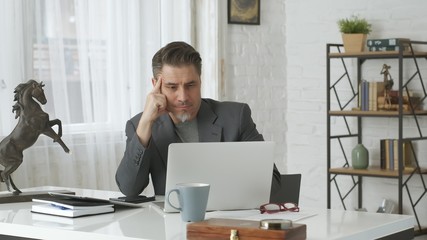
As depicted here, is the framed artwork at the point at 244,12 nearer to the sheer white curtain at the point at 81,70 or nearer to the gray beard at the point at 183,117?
the sheer white curtain at the point at 81,70

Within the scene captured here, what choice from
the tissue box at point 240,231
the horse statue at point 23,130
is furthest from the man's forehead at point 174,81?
the tissue box at point 240,231

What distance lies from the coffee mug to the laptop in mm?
140

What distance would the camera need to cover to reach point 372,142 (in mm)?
5773

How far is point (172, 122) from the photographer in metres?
3.24

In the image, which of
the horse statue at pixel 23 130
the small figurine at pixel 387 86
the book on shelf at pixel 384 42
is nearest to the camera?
the horse statue at pixel 23 130

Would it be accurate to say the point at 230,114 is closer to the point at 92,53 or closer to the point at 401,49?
the point at 92,53

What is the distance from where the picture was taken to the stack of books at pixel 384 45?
5336 mm

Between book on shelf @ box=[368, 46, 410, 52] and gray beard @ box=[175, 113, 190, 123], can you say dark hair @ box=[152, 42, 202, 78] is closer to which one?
gray beard @ box=[175, 113, 190, 123]

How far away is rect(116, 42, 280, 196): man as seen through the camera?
3035mm

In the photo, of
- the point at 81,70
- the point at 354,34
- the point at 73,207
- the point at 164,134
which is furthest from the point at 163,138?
the point at 354,34

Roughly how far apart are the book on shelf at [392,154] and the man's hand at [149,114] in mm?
2781

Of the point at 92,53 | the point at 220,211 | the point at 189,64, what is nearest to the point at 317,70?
the point at 92,53

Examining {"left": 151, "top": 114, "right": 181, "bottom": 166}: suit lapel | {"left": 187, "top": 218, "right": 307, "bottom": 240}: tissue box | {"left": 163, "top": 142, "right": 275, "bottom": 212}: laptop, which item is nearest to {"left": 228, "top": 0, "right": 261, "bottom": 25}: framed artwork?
{"left": 151, "top": 114, "right": 181, "bottom": 166}: suit lapel

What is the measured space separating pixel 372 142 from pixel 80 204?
11.7ft
